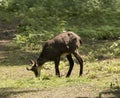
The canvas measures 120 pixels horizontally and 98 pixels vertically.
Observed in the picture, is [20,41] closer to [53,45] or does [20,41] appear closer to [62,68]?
[62,68]

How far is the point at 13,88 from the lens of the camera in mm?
12086

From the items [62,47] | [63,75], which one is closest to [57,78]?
[62,47]

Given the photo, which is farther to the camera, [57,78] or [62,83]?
[57,78]

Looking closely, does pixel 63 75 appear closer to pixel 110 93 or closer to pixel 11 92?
pixel 11 92

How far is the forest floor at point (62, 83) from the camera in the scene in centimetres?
1079

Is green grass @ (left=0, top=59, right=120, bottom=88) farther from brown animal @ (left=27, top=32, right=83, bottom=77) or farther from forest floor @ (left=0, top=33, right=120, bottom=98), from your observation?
brown animal @ (left=27, top=32, right=83, bottom=77)

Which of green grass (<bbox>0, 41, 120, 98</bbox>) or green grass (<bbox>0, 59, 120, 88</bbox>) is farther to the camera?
green grass (<bbox>0, 59, 120, 88</bbox>)

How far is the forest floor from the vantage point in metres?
10.8

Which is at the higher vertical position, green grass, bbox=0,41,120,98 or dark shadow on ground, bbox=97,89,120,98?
dark shadow on ground, bbox=97,89,120,98

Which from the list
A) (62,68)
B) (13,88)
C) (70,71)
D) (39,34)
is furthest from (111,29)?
(13,88)

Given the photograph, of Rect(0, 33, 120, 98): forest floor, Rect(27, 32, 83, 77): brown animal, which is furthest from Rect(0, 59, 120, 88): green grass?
Rect(27, 32, 83, 77): brown animal

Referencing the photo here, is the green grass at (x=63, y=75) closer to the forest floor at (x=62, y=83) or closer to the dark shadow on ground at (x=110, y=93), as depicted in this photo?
the forest floor at (x=62, y=83)

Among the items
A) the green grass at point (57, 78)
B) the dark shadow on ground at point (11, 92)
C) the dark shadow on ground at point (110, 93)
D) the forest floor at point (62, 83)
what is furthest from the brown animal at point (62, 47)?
the dark shadow on ground at point (110, 93)

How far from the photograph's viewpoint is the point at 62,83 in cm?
1227
